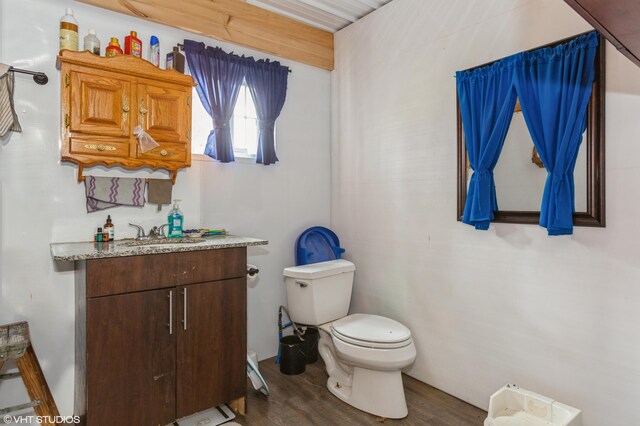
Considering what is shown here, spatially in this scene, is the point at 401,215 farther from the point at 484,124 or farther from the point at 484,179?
the point at 484,124

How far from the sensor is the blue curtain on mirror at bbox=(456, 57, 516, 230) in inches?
80.5

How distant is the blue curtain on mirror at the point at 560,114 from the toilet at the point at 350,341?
3.38ft

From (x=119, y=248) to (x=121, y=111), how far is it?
769 mm

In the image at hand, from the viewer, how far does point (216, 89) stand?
2.56 m

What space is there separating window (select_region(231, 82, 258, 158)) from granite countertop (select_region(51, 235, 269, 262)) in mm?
868

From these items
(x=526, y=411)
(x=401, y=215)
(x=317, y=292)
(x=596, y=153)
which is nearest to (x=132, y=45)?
(x=317, y=292)

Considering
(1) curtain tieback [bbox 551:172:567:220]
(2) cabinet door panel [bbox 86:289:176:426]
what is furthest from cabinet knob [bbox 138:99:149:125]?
(1) curtain tieback [bbox 551:172:567:220]

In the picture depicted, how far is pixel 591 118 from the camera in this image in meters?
1.76

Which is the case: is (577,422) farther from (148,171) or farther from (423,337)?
(148,171)

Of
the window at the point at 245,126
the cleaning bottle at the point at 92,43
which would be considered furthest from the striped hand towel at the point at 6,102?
the window at the point at 245,126

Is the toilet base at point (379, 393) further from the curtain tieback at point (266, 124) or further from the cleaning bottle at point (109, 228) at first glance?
the curtain tieback at point (266, 124)

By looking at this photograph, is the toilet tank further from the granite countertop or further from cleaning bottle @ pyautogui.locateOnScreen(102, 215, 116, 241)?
cleaning bottle @ pyautogui.locateOnScreen(102, 215, 116, 241)

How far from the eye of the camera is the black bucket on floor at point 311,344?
2.80 metres

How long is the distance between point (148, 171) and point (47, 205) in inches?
21.6
